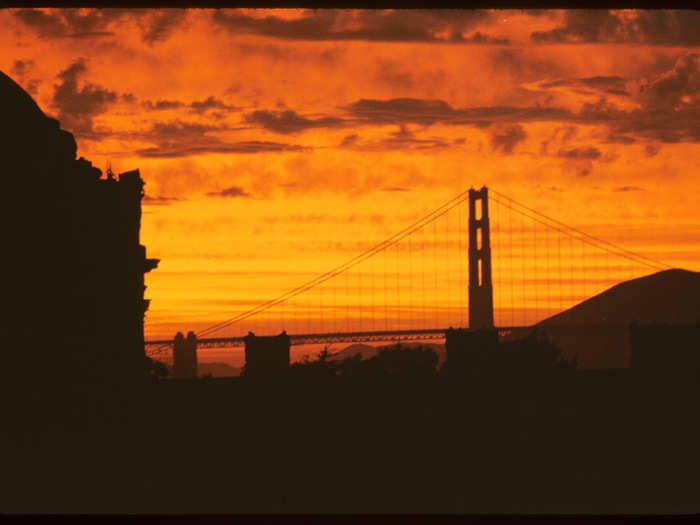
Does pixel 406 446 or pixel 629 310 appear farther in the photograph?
pixel 629 310

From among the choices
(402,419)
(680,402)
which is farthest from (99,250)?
(680,402)

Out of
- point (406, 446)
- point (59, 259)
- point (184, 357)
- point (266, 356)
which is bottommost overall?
point (406, 446)

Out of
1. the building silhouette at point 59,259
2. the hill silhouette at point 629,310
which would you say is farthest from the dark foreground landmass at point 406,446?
the hill silhouette at point 629,310

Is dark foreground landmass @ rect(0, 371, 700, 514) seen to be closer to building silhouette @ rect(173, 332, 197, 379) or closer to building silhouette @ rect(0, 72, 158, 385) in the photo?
building silhouette @ rect(0, 72, 158, 385)

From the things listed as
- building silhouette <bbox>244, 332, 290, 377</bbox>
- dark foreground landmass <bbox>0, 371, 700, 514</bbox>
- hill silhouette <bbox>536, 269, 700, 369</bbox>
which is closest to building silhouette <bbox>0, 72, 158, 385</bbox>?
dark foreground landmass <bbox>0, 371, 700, 514</bbox>

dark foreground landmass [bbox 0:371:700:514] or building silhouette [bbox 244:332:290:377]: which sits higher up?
building silhouette [bbox 244:332:290:377]

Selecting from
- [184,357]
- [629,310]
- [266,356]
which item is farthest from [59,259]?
[629,310]

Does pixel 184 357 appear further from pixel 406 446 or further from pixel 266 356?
pixel 406 446
